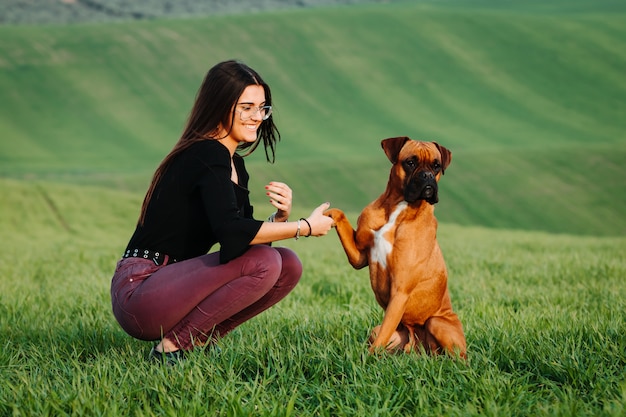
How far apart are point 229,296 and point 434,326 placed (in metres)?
1.14

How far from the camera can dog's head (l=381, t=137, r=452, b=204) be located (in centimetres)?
365

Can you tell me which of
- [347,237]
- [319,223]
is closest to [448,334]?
[347,237]

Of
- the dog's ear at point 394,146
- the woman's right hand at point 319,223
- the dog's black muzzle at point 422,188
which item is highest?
the dog's ear at point 394,146

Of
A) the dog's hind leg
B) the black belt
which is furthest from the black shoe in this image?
the dog's hind leg

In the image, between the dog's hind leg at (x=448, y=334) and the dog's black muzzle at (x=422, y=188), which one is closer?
the dog's black muzzle at (x=422, y=188)

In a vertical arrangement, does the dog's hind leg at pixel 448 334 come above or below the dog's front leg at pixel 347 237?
below

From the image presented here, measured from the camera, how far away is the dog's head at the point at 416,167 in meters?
3.65

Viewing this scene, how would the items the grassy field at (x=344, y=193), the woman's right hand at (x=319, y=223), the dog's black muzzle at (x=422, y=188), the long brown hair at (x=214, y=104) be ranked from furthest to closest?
the long brown hair at (x=214, y=104), the woman's right hand at (x=319, y=223), the dog's black muzzle at (x=422, y=188), the grassy field at (x=344, y=193)

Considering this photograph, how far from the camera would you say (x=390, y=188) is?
3912 millimetres

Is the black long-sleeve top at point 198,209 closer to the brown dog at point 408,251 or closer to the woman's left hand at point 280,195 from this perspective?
the woman's left hand at point 280,195

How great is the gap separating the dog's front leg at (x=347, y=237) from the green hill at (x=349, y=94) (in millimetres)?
21531

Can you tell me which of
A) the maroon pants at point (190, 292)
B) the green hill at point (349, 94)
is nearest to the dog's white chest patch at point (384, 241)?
the maroon pants at point (190, 292)

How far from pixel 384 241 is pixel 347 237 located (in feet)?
0.79

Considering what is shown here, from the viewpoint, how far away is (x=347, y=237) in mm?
3980
